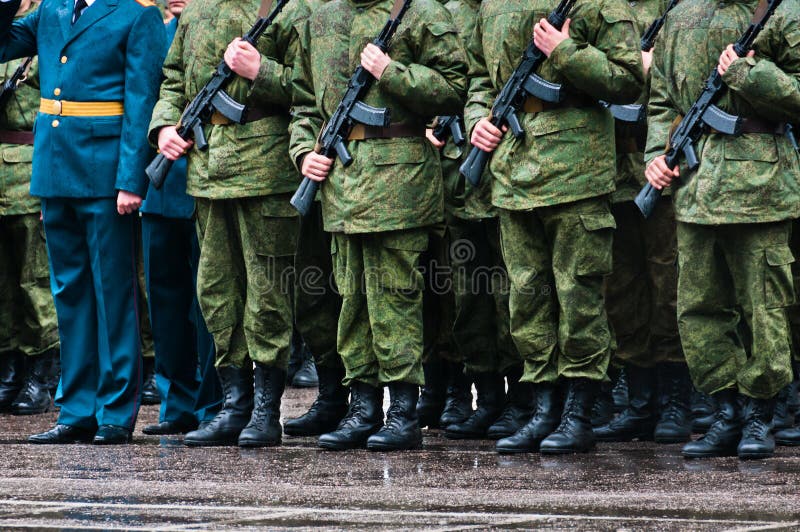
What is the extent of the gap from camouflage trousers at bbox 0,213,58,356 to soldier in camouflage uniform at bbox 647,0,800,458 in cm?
412

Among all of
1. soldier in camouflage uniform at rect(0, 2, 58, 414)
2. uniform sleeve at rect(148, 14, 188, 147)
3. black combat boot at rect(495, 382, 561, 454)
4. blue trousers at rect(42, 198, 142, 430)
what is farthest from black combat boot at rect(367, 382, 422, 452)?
soldier in camouflage uniform at rect(0, 2, 58, 414)

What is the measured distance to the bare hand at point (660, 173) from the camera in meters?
6.91

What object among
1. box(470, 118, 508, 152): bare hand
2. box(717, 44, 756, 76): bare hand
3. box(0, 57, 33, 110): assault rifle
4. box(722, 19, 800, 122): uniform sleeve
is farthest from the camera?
box(0, 57, 33, 110): assault rifle

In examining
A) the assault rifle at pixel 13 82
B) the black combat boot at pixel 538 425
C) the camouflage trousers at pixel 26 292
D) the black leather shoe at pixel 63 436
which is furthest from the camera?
the camouflage trousers at pixel 26 292

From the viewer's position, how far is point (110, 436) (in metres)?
7.58

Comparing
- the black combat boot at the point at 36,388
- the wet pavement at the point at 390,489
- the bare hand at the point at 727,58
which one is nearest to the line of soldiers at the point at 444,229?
the bare hand at the point at 727,58

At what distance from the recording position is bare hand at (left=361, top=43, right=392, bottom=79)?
7102 mm

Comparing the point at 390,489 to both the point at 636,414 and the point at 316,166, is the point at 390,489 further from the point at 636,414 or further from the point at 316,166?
the point at 636,414

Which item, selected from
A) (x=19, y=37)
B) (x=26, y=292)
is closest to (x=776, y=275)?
(x=19, y=37)

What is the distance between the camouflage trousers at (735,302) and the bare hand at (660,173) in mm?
188

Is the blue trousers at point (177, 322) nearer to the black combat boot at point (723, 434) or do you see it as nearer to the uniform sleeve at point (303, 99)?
the uniform sleeve at point (303, 99)

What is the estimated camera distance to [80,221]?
774 centimetres

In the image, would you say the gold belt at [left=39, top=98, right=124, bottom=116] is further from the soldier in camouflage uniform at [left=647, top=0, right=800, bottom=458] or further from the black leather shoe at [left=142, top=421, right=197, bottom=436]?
the soldier in camouflage uniform at [left=647, top=0, right=800, bottom=458]

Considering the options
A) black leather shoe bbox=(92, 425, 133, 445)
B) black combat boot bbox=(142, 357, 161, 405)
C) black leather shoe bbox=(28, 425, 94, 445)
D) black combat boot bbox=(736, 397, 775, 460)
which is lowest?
black combat boot bbox=(142, 357, 161, 405)
